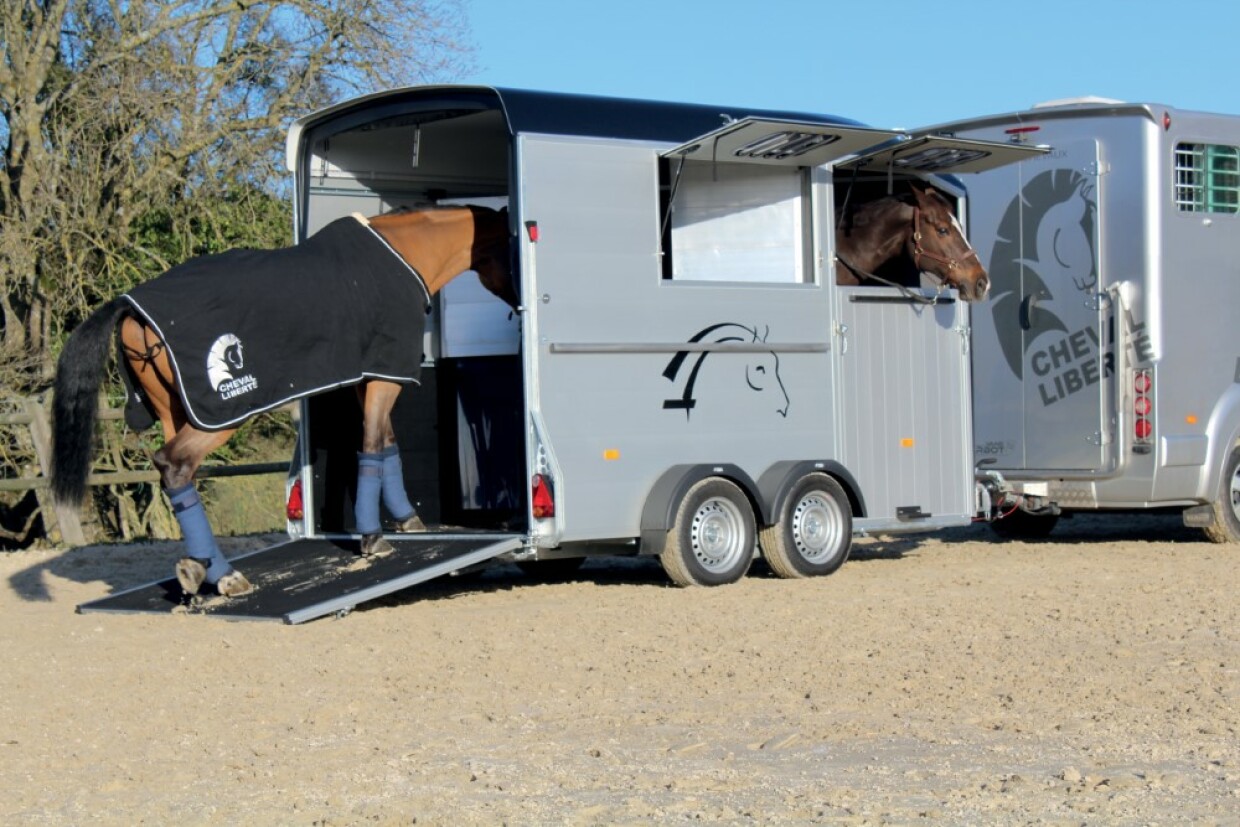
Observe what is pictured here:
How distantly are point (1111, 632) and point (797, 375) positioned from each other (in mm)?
3173

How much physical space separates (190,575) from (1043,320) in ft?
22.6

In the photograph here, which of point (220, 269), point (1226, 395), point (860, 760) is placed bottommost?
→ point (860, 760)

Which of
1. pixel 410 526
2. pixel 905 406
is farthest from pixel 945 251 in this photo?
pixel 410 526

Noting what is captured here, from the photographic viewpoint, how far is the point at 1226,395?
12.6 metres

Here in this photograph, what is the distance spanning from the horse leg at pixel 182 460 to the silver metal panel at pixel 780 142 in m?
3.25

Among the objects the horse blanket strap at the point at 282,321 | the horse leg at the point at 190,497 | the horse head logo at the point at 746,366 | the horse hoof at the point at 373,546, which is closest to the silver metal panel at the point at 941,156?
the horse head logo at the point at 746,366

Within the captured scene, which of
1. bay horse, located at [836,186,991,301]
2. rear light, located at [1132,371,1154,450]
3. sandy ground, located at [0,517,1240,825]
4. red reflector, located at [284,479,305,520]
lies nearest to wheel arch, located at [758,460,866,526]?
sandy ground, located at [0,517,1240,825]

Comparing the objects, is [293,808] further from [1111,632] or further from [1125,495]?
[1125,495]

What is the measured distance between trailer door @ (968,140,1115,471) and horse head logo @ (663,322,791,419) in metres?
3.02

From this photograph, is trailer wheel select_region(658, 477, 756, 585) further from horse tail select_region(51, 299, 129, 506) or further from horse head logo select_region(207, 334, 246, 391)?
horse tail select_region(51, 299, 129, 506)

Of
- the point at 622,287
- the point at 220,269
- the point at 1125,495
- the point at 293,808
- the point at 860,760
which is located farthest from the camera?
the point at 1125,495

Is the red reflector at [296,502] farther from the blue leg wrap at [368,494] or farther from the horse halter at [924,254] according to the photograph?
the horse halter at [924,254]

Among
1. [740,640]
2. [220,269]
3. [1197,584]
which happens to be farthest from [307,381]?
[1197,584]

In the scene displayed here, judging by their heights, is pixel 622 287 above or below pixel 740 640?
above
